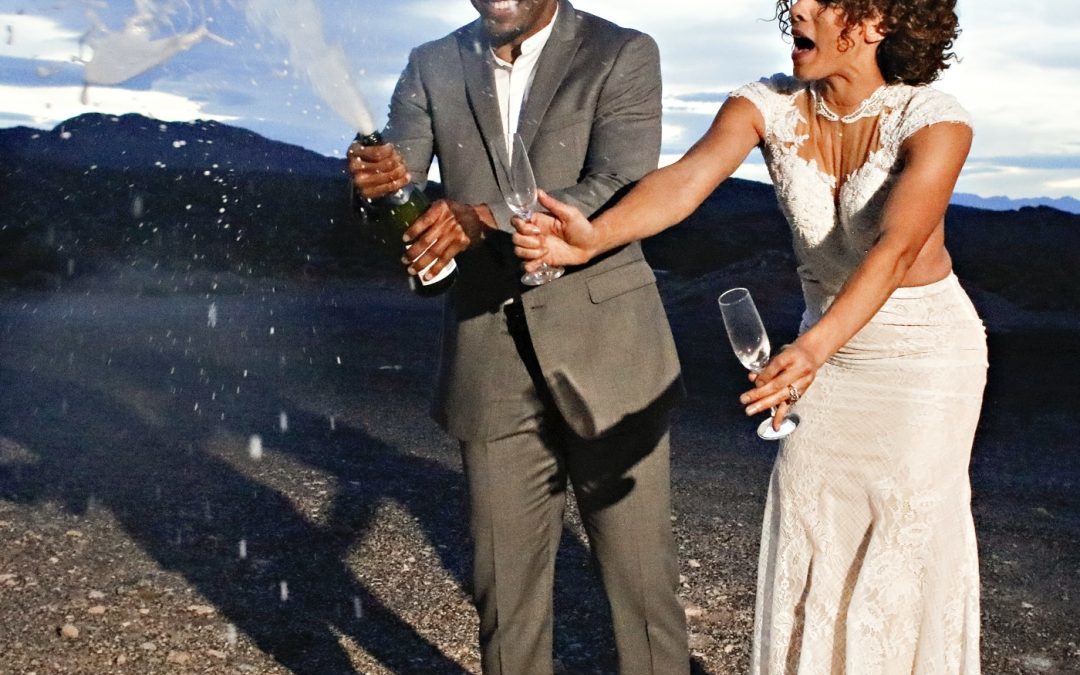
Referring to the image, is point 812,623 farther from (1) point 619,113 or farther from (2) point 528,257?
(1) point 619,113

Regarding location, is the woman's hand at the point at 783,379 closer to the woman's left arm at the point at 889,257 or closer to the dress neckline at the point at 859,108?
the woman's left arm at the point at 889,257

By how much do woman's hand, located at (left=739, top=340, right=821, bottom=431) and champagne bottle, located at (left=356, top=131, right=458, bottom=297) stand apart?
115cm

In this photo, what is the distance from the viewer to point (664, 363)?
387 cm

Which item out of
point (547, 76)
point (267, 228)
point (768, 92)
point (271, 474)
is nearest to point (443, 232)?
point (547, 76)

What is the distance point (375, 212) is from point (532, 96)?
0.56 metres

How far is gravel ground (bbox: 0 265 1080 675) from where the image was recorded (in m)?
5.51

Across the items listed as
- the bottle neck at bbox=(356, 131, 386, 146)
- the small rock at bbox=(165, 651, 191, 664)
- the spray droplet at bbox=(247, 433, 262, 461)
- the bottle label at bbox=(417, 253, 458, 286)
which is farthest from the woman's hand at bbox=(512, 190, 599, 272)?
the spray droplet at bbox=(247, 433, 262, 461)

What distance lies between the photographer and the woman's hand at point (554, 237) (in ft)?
10.5

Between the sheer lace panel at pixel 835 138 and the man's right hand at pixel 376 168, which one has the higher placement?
the sheer lace panel at pixel 835 138

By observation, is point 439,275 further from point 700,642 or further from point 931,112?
point 700,642

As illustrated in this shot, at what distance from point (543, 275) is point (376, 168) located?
54 centimetres

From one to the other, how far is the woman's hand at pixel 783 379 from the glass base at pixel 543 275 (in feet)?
2.46

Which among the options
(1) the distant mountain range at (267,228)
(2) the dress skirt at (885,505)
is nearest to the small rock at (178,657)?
(2) the dress skirt at (885,505)

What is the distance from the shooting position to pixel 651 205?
3314 mm
